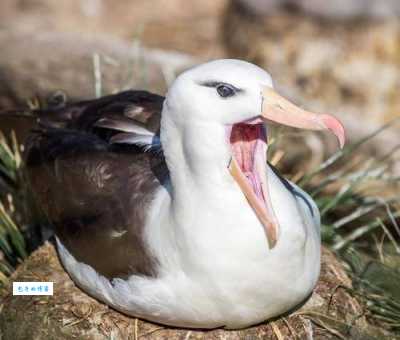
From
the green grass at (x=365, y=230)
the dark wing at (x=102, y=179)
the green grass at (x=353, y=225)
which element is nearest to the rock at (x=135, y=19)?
the green grass at (x=365, y=230)

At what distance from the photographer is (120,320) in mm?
3787

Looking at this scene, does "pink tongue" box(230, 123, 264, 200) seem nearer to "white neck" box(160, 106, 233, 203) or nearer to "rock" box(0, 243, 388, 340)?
"white neck" box(160, 106, 233, 203)

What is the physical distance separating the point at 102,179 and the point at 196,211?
0.55 metres

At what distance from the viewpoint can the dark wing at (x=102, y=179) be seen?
364 centimetres

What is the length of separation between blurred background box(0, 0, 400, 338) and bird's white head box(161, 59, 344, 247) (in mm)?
1031

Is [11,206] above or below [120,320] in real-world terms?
below

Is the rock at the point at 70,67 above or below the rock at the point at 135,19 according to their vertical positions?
above

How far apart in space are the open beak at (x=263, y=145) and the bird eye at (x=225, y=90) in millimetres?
101

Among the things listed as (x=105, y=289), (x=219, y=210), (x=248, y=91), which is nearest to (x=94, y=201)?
(x=105, y=289)

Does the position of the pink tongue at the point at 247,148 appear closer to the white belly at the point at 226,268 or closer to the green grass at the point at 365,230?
the white belly at the point at 226,268

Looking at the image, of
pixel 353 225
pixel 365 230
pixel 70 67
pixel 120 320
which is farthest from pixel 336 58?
pixel 120 320

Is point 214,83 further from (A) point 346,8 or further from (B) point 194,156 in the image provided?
(A) point 346,8

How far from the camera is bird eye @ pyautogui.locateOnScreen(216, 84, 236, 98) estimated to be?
3205 millimetres

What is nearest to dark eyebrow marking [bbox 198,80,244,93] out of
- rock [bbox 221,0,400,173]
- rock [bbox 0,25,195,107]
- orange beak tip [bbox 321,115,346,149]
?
orange beak tip [bbox 321,115,346,149]
